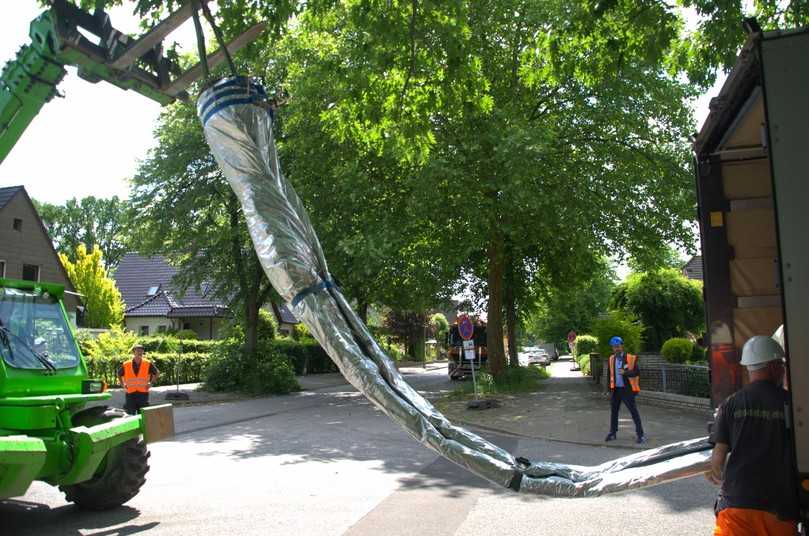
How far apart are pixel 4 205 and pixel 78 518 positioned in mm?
29974

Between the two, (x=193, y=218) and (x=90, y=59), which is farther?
(x=193, y=218)

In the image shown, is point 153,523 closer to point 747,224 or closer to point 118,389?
point 747,224

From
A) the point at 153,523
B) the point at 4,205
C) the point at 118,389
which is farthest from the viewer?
the point at 4,205

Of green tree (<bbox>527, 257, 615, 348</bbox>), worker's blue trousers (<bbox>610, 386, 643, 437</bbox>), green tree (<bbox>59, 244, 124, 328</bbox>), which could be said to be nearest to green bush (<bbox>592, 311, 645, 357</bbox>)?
green tree (<bbox>527, 257, 615, 348</bbox>)

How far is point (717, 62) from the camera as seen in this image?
823 centimetres

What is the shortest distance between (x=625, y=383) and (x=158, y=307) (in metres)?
37.5

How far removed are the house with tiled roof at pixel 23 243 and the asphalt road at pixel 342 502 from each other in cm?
2511

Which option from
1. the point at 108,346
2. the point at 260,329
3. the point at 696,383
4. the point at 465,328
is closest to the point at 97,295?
the point at 260,329

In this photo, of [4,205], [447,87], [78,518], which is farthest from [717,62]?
[4,205]

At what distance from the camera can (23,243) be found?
32969 millimetres

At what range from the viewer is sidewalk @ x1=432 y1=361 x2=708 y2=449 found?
493 inches

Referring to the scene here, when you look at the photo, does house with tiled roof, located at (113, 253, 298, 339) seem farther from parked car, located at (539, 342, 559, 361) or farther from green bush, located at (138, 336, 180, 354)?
parked car, located at (539, 342, 559, 361)

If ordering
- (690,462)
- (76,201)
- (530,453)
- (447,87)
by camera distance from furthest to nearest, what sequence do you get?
(76,201) < (530,453) < (447,87) < (690,462)

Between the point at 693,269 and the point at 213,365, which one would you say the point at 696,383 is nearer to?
the point at 213,365
